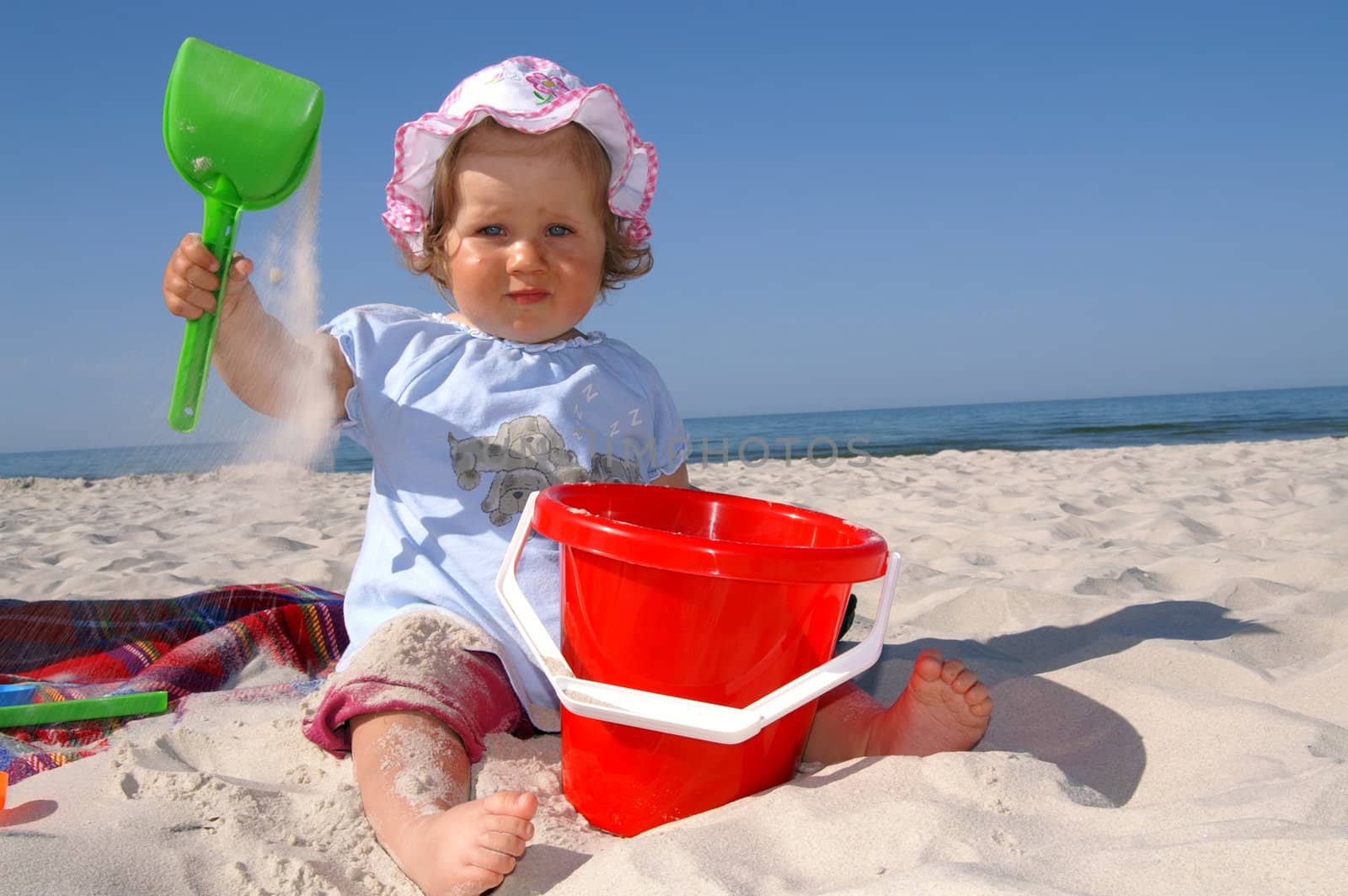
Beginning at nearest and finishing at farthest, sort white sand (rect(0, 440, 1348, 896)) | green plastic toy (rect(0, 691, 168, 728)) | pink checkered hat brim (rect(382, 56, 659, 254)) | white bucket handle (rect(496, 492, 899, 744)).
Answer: white sand (rect(0, 440, 1348, 896)) < white bucket handle (rect(496, 492, 899, 744)) < green plastic toy (rect(0, 691, 168, 728)) < pink checkered hat brim (rect(382, 56, 659, 254))

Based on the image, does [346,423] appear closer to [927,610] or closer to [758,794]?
[758,794]

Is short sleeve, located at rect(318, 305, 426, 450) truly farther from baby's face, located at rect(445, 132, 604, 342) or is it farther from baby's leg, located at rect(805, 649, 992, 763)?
baby's leg, located at rect(805, 649, 992, 763)

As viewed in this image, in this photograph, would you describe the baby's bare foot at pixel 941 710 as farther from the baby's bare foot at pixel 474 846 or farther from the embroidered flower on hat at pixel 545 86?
the embroidered flower on hat at pixel 545 86

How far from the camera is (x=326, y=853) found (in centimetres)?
115

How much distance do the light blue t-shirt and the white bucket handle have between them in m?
0.39

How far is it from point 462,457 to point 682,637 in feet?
2.28

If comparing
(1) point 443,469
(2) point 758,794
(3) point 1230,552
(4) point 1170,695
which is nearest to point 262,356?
(1) point 443,469

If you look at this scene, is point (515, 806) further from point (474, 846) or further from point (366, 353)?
point (366, 353)

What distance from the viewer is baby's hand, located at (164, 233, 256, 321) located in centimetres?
131

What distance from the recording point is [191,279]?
1311 millimetres

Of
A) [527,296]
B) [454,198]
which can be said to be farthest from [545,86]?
[527,296]

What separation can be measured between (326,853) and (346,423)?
738 mm

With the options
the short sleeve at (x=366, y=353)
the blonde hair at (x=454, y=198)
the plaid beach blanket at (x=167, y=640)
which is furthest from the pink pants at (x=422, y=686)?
the blonde hair at (x=454, y=198)

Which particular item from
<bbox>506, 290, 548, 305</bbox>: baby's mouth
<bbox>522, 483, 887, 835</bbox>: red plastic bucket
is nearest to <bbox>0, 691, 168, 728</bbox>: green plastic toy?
<bbox>522, 483, 887, 835</bbox>: red plastic bucket
